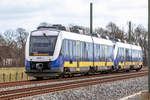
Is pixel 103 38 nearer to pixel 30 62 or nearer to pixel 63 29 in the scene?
pixel 63 29

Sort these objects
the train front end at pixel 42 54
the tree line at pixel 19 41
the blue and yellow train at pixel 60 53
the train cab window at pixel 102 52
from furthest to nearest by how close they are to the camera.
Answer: the tree line at pixel 19 41 → the train cab window at pixel 102 52 → the blue and yellow train at pixel 60 53 → the train front end at pixel 42 54

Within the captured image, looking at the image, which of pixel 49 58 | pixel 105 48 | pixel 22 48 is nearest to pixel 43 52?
pixel 49 58

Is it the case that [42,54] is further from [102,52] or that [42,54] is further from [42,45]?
[102,52]

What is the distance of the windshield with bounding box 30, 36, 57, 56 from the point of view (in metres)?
22.5

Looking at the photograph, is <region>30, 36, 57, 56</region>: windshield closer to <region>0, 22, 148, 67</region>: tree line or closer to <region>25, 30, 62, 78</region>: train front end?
<region>25, 30, 62, 78</region>: train front end

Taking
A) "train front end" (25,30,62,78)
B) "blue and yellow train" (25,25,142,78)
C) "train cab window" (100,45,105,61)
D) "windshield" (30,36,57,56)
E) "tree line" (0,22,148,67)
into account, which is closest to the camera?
"train front end" (25,30,62,78)

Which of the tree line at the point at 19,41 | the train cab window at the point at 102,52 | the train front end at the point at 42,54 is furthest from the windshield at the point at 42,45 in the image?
the tree line at the point at 19,41

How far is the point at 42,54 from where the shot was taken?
22438 millimetres

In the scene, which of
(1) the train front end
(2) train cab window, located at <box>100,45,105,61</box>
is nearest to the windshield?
(1) the train front end

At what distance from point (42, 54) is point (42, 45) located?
64 cm

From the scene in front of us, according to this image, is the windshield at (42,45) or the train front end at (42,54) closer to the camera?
the train front end at (42,54)

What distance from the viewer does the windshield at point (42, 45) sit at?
885 inches

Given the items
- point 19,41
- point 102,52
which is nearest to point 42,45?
point 102,52

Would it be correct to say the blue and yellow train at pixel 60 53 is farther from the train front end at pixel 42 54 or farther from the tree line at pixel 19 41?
the tree line at pixel 19 41
